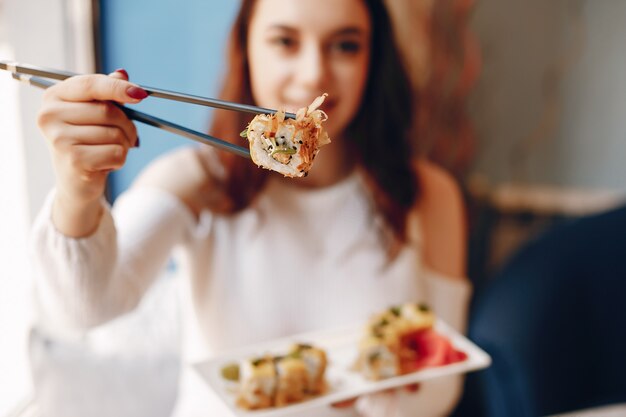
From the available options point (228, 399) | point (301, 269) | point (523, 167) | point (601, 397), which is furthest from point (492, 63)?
point (228, 399)

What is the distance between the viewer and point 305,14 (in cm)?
119

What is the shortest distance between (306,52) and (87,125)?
1.75 feet

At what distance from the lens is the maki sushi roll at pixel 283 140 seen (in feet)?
2.33

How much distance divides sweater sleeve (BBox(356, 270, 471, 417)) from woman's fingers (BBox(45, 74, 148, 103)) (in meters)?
0.67

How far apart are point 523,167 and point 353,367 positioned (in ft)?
4.95

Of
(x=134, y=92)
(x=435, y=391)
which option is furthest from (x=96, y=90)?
(x=435, y=391)

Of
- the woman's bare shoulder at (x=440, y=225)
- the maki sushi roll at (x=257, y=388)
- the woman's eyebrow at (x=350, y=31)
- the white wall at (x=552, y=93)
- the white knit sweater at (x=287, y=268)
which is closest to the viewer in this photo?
the maki sushi roll at (x=257, y=388)

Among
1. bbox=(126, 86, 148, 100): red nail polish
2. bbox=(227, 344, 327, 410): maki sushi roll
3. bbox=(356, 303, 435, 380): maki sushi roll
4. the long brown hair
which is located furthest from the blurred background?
bbox=(126, 86, 148, 100): red nail polish

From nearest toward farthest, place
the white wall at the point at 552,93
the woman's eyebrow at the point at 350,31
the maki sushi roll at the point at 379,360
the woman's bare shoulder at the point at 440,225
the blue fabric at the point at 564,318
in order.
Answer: the maki sushi roll at the point at 379,360
the woman's eyebrow at the point at 350,31
the woman's bare shoulder at the point at 440,225
the blue fabric at the point at 564,318
the white wall at the point at 552,93

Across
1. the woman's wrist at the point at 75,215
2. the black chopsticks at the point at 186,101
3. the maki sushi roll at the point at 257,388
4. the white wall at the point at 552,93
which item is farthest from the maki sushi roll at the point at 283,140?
the white wall at the point at 552,93

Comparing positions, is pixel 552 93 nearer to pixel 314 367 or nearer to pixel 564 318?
pixel 564 318

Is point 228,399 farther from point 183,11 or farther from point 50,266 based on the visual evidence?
point 183,11

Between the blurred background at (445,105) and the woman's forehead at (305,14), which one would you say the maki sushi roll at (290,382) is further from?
the woman's forehead at (305,14)

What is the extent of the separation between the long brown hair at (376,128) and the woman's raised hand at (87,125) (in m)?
0.51
